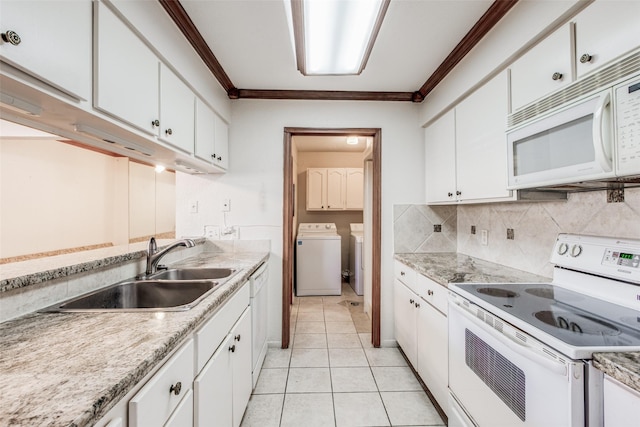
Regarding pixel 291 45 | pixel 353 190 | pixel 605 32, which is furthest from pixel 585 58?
pixel 353 190

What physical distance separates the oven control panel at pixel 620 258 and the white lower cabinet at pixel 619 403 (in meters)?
0.60

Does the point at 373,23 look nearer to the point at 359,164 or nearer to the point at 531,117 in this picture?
the point at 531,117

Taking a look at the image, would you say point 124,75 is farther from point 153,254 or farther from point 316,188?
point 316,188

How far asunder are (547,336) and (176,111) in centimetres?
199

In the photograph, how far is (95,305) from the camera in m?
1.22

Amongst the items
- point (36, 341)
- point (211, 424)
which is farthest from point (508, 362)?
point (36, 341)

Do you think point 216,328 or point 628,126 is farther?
point 216,328

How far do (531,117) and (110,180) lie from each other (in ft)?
16.2

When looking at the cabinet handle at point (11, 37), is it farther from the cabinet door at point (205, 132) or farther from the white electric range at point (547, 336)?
the white electric range at point (547, 336)

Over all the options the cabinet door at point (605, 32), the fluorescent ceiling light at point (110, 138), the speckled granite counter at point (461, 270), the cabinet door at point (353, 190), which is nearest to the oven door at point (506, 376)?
the speckled granite counter at point (461, 270)

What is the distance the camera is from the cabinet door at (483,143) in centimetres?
151

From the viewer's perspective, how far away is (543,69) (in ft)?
4.05

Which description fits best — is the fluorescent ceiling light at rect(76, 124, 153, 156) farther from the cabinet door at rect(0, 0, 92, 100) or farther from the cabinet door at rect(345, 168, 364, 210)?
the cabinet door at rect(345, 168, 364, 210)

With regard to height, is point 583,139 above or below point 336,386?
above
